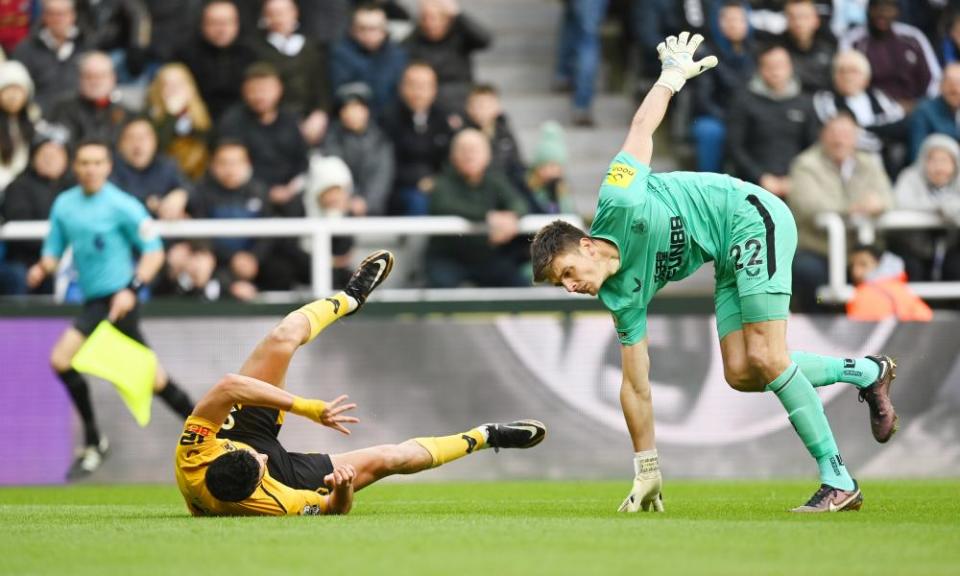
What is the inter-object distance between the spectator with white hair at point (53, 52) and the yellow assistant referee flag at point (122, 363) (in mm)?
4356

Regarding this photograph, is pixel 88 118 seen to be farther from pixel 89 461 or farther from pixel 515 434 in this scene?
pixel 515 434

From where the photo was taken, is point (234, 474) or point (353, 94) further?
point (353, 94)

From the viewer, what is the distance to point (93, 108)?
1536 centimetres

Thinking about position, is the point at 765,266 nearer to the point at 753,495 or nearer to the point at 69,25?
the point at 753,495

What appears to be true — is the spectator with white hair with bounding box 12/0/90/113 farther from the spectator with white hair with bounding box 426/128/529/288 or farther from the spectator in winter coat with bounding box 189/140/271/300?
the spectator with white hair with bounding box 426/128/529/288

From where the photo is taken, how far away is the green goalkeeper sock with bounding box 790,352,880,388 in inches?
368

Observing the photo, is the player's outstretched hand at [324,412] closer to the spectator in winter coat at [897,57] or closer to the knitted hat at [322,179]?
the knitted hat at [322,179]

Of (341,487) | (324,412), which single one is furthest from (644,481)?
(324,412)

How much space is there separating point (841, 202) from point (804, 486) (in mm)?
3420

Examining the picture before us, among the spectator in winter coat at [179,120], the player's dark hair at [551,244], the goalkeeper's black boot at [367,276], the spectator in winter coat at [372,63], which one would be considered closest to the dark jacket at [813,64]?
the spectator in winter coat at [372,63]

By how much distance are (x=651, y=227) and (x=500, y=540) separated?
2.10 meters

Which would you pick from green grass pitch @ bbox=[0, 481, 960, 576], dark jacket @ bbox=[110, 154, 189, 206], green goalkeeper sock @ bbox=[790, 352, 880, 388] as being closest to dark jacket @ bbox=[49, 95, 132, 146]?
dark jacket @ bbox=[110, 154, 189, 206]

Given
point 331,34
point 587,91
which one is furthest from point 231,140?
point 587,91

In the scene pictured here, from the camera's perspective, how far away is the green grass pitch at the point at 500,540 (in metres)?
6.54
